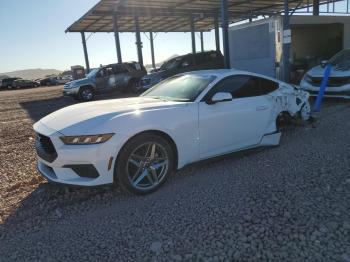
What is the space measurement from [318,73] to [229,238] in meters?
7.61

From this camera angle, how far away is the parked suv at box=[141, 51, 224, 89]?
15.0 metres

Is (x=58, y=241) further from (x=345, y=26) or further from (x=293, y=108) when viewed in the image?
(x=345, y=26)

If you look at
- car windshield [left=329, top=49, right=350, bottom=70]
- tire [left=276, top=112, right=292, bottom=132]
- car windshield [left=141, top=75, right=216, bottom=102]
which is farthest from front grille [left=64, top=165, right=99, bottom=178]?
car windshield [left=329, top=49, right=350, bottom=70]

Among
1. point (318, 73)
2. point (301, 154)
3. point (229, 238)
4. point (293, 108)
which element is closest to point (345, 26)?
point (318, 73)

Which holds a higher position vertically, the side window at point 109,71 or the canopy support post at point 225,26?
the canopy support post at point 225,26

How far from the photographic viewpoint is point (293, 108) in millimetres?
6297

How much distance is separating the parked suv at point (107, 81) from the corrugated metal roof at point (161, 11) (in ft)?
10.4

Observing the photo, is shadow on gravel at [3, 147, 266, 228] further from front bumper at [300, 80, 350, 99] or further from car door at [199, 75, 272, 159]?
front bumper at [300, 80, 350, 99]

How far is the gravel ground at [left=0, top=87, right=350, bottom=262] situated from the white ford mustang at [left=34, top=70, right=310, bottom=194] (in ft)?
1.06

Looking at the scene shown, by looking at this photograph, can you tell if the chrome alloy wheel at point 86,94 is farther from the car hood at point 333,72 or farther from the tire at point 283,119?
the tire at point 283,119

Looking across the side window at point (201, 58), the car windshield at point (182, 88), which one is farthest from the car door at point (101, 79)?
the car windshield at point (182, 88)

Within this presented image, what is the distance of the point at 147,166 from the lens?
4.07 meters

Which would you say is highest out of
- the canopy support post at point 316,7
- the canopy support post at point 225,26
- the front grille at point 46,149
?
the canopy support post at point 316,7

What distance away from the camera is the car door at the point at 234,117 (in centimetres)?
456
